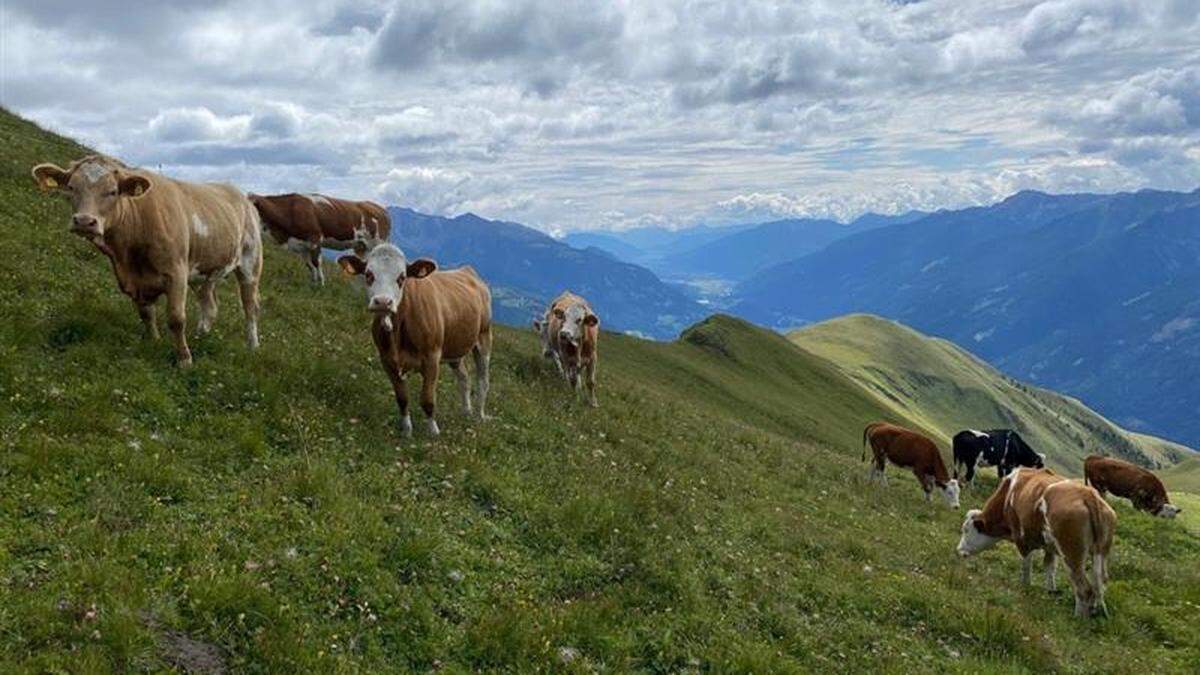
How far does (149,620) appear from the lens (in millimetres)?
7453

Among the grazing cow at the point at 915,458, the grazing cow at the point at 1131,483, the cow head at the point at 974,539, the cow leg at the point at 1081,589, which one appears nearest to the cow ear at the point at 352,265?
the cow leg at the point at 1081,589

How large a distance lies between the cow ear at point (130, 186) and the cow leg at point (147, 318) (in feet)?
6.69

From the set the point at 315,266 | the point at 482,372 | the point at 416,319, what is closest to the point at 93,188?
the point at 416,319

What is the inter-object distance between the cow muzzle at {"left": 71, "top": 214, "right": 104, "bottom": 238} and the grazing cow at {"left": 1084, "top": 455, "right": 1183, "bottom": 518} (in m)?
36.1

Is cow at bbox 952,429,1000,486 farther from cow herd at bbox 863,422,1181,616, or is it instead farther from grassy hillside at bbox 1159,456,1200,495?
grassy hillside at bbox 1159,456,1200,495

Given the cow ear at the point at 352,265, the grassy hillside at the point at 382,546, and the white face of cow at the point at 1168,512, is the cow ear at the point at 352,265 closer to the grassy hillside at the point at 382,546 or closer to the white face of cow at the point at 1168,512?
the grassy hillside at the point at 382,546

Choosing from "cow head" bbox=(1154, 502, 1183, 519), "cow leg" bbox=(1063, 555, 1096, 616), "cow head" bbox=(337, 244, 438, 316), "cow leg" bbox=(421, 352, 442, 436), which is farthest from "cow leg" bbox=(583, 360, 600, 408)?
"cow head" bbox=(1154, 502, 1183, 519)

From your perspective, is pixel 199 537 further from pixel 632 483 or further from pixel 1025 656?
pixel 1025 656

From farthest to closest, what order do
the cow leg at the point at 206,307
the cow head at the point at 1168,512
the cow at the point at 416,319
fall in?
the cow head at the point at 1168,512 → the cow leg at the point at 206,307 → the cow at the point at 416,319

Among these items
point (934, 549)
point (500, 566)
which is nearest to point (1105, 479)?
point (934, 549)

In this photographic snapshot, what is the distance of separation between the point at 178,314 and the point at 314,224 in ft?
47.5

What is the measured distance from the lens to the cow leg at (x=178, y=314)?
1316cm

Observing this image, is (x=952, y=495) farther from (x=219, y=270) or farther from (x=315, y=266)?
(x=219, y=270)

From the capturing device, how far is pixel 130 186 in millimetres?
12477
